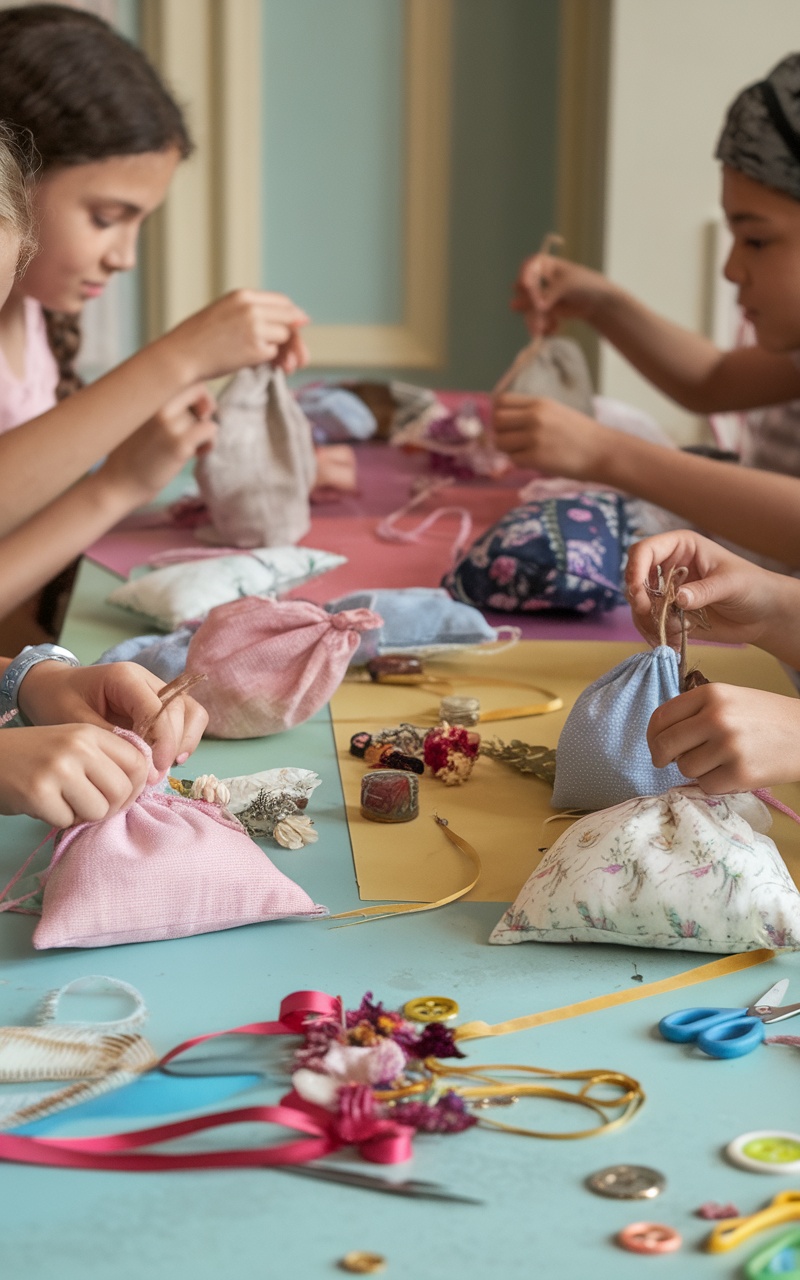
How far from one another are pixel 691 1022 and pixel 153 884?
0.27m

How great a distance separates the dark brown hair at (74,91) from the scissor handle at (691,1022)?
115 centimetres

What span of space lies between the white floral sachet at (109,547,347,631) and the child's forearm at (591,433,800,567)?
0.32 m

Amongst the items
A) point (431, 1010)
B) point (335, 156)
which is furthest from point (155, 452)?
point (335, 156)

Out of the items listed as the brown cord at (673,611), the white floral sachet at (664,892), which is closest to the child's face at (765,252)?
the brown cord at (673,611)

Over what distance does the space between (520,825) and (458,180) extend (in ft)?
8.70

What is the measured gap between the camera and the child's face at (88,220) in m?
1.49

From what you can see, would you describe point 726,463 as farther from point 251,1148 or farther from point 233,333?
point 251,1148

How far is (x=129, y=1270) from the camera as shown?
462 mm

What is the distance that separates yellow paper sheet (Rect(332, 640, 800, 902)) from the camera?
0.78 metres

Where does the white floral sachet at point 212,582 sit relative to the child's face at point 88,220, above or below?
below

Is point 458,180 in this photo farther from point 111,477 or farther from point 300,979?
point 300,979

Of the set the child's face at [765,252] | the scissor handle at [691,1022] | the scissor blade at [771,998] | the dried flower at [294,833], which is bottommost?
the dried flower at [294,833]

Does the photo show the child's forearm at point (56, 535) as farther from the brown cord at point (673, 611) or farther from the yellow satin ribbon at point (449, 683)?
the brown cord at point (673, 611)

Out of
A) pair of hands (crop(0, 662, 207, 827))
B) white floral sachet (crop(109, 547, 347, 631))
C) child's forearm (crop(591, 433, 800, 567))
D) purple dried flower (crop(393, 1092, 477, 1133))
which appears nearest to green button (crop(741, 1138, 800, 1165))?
purple dried flower (crop(393, 1092, 477, 1133))
